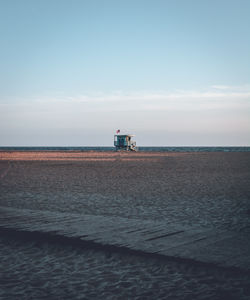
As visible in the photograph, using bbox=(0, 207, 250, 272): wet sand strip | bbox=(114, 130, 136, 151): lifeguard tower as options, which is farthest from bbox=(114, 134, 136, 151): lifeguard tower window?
bbox=(0, 207, 250, 272): wet sand strip

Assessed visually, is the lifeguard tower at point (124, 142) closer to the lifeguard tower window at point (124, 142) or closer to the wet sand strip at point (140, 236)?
the lifeguard tower window at point (124, 142)

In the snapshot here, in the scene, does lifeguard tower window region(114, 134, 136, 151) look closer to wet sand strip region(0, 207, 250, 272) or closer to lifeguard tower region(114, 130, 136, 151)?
lifeguard tower region(114, 130, 136, 151)

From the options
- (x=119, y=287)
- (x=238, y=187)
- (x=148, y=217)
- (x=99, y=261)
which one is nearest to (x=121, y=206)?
(x=148, y=217)

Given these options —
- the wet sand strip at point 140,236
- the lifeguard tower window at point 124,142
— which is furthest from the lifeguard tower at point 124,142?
the wet sand strip at point 140,236

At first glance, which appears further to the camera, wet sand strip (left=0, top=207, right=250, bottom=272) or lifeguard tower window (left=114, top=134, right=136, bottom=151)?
lifeguard tower window (left=114, top=134, right=136, bottom=151)

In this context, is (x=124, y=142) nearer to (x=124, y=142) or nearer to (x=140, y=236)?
(x=124, y=142)

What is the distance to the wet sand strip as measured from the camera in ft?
14.2

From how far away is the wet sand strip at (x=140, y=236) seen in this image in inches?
A: 170

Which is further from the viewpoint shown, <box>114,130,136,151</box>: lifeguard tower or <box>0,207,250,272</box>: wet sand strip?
<box>114,130,136,151</box>: lifeguard tower

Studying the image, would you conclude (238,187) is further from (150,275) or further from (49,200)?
(150,275)

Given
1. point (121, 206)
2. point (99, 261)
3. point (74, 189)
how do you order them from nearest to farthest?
point (99, 261), point (121, 206), point (74, 189)

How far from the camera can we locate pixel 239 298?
11.2ft

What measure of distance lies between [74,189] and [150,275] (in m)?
8.43

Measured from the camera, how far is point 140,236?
17.0 feet
